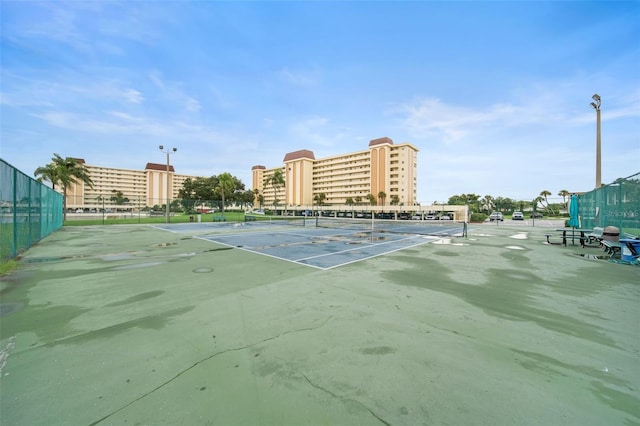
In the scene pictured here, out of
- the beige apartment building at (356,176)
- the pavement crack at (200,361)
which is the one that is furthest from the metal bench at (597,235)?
the beige apartment building at (356,176)

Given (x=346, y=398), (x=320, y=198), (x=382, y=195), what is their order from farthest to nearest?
(x=320, y=198) < (x=382, y=195) < (x=346, y=398)

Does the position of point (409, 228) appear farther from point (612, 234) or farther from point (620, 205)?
point (620, 205)

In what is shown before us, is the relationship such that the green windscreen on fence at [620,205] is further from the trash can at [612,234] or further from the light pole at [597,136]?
the light pole at [597,136]

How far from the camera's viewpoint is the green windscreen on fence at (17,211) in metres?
8.03

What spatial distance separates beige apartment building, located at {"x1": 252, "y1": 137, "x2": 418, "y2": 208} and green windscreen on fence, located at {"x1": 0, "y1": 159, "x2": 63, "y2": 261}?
59699 mm

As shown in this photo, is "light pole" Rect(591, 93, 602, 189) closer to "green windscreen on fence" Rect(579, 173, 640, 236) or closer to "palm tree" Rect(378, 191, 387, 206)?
"green windscreen on fence" Rect(579, 173, 640, 236)

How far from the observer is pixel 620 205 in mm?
10914

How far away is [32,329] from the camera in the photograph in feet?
12.7

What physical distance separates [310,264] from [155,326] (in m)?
5.22

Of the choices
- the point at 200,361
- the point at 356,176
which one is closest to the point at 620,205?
the point at 200,361

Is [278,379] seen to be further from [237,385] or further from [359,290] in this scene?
[359,290]

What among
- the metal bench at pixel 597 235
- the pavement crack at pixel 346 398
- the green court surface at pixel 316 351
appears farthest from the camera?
the metal bench at pixel 597 235

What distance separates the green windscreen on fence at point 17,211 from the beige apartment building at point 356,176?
59.7m

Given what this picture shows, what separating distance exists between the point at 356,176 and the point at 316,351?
104 meters
